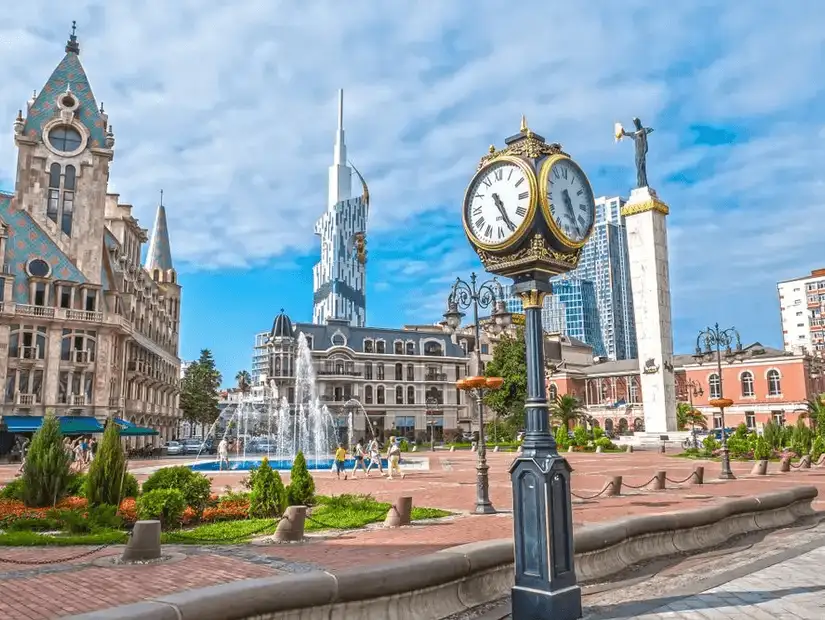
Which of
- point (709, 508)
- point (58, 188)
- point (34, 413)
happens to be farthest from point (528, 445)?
point (58, 188)

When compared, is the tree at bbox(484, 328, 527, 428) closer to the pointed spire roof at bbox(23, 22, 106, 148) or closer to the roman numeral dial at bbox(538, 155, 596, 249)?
the pointed spire roof at bbox(23, 22, 106, 148)

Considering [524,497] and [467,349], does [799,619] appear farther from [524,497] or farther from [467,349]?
[467,349]

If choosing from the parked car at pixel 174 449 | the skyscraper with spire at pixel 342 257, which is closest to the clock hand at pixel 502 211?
the parked car at pixel 174 449

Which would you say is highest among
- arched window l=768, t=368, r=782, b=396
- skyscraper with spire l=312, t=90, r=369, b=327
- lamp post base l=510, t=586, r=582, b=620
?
skyscraper with spire l=312, t=90, r=369, b=327

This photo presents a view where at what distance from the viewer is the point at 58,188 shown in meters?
43.8

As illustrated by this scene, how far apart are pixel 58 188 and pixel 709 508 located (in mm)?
44935

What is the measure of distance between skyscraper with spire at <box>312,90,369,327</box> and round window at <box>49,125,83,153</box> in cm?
9572

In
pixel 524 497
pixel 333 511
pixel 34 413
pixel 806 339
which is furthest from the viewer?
pixel 806 339

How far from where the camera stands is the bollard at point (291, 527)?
1069cm

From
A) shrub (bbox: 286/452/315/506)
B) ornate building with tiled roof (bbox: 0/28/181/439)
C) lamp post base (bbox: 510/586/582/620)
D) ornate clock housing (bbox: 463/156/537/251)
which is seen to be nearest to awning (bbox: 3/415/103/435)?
ornate building with tiled roof (bbox: 0/28/181/439)

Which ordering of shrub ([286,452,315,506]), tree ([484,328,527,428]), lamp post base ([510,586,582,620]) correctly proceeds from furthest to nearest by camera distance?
1. tree ([484,328,527,428])
2. shrub ([286,452,315,506])
3. lamp post base ([510,586,582,620])

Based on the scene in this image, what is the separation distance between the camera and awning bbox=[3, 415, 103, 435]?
38609mm

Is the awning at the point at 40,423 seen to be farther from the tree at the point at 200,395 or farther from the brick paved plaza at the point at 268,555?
the tree at the point at 200,395

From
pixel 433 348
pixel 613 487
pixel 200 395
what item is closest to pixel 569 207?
pixel 613 487
